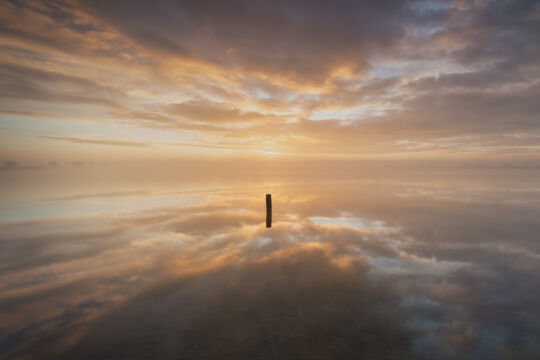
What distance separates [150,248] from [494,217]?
3043cm

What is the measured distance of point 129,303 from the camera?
27.8ft

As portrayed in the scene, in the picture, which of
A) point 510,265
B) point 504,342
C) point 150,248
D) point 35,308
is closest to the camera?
point 504,342

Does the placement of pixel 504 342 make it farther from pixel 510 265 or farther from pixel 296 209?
pixel 296 209

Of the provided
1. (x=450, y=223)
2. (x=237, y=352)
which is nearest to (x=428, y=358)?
(x=237, y=352)

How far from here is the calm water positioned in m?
6.41

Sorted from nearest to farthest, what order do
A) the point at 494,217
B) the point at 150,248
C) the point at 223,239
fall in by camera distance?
the point at 150,248 < the point at 223,239 < the point at 494,217

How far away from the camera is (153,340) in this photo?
21.7 feet

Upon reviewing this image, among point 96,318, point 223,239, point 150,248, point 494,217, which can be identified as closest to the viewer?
point 96,318

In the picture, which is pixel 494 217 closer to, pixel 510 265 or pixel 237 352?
pixel 510 265

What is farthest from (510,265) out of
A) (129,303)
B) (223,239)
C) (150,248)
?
(150,248)

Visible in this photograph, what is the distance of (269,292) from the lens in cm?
909

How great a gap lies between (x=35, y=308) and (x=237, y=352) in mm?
7636

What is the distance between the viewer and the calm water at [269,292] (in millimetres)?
6406

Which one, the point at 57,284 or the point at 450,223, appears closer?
the point at 57,284
